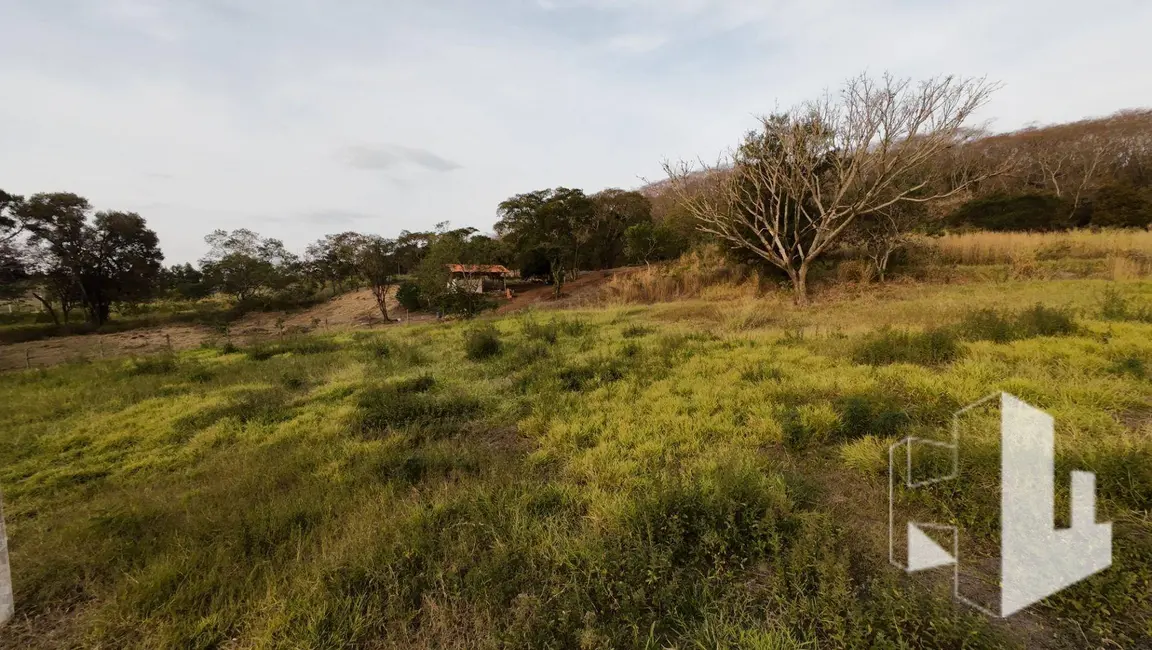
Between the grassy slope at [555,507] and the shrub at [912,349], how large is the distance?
197 mm

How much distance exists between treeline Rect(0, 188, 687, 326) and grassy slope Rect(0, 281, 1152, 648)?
690 inches

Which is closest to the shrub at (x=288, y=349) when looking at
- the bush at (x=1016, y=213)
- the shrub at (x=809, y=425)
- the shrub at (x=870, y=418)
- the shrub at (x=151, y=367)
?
the shrub at (x=151, y=367)

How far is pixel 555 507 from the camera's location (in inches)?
128

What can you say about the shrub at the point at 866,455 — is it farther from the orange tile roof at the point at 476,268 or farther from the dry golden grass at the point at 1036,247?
the orange tile roof at the point at 476,268

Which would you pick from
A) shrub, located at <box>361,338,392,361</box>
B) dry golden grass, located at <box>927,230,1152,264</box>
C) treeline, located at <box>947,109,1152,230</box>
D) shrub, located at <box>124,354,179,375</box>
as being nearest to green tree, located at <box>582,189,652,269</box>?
dry golden grass, located at <box>927,230,1152,264</box>

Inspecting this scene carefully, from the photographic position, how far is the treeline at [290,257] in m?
25.8

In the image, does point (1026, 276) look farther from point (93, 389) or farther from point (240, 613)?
point (93, 389)

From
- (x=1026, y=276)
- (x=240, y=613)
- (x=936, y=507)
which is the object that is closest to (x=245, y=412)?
(x=240, y=613)

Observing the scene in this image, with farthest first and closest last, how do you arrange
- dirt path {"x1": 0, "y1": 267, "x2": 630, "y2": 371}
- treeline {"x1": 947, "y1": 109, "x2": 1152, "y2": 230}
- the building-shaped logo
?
treeline {"x1": 947, "y1": 109, "x2": 1152, "y2": 230} < dirt path {"x1": 0, "y1": 267, "x2": 630, "y2": 371} < the building-shaped logo

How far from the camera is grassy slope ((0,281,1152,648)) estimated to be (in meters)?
2.16

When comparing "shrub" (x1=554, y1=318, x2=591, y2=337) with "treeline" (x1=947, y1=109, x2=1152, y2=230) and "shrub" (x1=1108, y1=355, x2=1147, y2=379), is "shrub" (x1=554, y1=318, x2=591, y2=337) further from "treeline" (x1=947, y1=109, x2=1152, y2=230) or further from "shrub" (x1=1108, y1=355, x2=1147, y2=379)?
"treeline" (x1=947, y1=109, x2=1152, y2=230)

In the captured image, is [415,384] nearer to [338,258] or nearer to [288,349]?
[288,349]

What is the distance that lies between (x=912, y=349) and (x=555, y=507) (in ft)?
19.2

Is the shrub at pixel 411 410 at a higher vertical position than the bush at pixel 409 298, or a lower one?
lower
